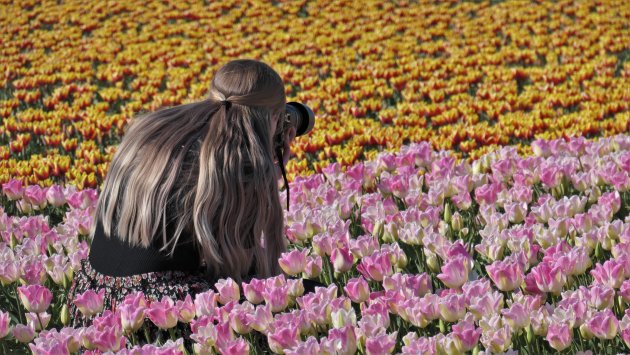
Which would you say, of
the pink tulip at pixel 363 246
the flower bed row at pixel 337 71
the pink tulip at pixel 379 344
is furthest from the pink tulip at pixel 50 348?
the flower bed row at pixel 337 71

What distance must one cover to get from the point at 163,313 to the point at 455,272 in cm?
91

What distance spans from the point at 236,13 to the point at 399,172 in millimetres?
8548

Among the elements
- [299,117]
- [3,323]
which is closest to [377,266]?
[299,117]

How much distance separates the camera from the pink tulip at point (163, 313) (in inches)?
114

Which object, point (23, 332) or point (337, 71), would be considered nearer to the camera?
point (23, 332)

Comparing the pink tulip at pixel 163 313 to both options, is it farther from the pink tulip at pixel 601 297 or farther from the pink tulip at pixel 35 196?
the pink tulip at pixel 35 196

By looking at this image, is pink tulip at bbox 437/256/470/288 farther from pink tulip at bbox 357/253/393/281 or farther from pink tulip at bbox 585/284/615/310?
pink tulip at bbox 585/284/615/310

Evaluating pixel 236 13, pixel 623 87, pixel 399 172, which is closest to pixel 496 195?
pixel 399 172

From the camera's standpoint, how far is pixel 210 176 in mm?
3070

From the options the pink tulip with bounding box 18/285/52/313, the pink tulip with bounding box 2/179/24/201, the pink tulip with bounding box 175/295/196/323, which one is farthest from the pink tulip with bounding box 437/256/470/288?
the pink tulip with bounding box 2/179/24/201

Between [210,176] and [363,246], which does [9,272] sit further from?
[363,246]

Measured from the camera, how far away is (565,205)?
3938 millimetres

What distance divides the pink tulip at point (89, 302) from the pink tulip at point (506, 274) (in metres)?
1.25

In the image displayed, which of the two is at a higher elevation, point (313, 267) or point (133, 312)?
point (133, 312)
